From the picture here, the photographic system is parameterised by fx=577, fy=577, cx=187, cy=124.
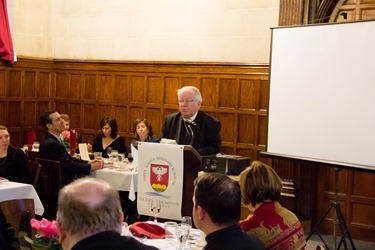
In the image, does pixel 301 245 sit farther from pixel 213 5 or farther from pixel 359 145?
pixel 213 5

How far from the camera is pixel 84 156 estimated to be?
6.36m

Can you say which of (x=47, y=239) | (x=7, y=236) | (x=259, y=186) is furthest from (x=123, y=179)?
(x=47, y=239)

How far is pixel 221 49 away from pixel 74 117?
270 centimetres

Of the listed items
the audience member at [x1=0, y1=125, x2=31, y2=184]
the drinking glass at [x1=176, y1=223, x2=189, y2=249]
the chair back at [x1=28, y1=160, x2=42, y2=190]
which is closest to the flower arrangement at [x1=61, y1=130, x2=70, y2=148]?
the chair back at [x1=28, y1=160, x2=42, y2=190]

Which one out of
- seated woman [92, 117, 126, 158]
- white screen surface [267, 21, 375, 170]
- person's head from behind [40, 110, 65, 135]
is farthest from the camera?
seated woman [92, 117, 126, 158]

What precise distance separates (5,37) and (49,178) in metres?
2.84

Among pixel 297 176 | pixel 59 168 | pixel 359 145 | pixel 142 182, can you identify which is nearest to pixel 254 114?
pixel 297 176

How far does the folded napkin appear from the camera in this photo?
131 inches

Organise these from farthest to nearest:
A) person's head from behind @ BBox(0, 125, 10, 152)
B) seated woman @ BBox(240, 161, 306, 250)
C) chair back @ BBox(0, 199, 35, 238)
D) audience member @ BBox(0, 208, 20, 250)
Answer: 1. person's head from behind @ BBox(0, 125, 10, 152)
2. chair back @ BBox(0, 199, 35, 238)
3. audience member @ BBox(0, 208, 20, 250)
4. seated woman @ BBox(240, 161, 306, 250)

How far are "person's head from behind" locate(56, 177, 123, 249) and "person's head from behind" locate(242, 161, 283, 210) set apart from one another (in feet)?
3.74

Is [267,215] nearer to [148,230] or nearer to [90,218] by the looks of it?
[148,230]

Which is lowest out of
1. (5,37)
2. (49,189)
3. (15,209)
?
(49,189)

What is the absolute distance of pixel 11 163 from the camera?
5.68 metres

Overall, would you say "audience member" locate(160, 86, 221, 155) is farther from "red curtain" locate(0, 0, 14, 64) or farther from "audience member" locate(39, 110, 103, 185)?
"red curtain" locate(0, 0, 14, 64)
